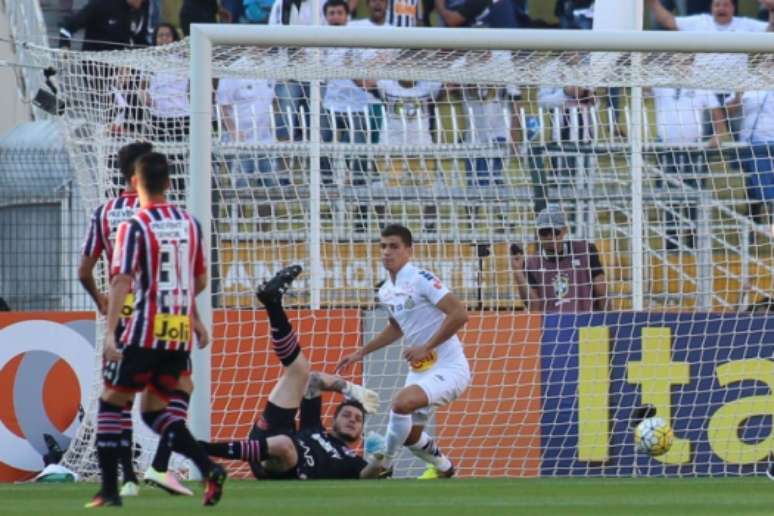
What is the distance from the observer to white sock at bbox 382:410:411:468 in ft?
40.7

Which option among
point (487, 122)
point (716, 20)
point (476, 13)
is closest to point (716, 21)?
point (716, 20)

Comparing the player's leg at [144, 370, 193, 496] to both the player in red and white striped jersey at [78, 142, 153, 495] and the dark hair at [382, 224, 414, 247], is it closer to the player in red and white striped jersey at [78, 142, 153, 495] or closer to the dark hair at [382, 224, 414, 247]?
the player in red and white striped jersey at [78, 142, 153, 495]

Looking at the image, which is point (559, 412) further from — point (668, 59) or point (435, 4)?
point (435, 4)

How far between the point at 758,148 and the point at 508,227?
2.07 metres

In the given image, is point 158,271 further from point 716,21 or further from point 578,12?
point 578,12

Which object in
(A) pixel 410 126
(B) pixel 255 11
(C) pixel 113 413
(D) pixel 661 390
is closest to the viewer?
(C) pixel 113 413

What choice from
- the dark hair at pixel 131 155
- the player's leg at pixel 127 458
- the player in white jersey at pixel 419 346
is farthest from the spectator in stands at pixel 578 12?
the player's leg at pixel 127 458

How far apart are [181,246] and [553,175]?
5808 mm

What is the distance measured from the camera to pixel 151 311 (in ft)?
29.5

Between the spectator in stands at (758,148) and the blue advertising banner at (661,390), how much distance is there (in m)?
1.20

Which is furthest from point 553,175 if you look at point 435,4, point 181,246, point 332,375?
point 181,246

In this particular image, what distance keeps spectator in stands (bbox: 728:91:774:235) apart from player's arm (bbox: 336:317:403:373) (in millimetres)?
3091

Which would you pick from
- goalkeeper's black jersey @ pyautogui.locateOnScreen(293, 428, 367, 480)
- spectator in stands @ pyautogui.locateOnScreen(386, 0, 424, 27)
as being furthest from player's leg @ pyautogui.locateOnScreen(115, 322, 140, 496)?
spectator in stands @ pyautogui.locateOnScreen(386, 0, 424, 27)

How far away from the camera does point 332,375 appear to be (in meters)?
13.0
